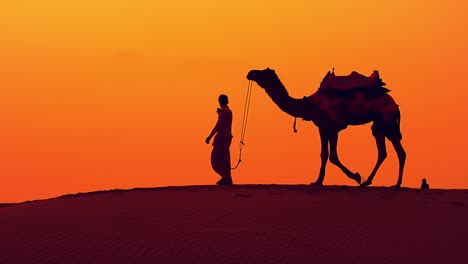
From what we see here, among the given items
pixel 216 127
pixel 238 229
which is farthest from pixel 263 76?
pixel 238 229

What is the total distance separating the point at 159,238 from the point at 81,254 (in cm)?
117

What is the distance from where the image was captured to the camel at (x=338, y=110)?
1717 cm

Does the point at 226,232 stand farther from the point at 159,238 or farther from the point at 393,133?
the point at 393,133

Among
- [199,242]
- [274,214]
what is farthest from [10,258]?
[274,214]

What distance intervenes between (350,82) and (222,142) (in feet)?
10.2

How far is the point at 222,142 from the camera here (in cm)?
1758

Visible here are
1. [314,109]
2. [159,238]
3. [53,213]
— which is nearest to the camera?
[159,238]

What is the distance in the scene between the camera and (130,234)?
11625mm

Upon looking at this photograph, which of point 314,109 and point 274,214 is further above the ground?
point 314,109

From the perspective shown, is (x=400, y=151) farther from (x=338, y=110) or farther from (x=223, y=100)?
(x=223, y=100)

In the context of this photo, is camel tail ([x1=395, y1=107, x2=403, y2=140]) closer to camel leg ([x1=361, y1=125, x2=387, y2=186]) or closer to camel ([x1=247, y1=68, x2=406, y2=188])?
camel ([x1=247, y1=68, x2=406, y2=188])

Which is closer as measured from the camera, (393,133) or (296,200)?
(296,200)

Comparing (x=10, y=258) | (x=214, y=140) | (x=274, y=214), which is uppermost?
(x=214, y=140)

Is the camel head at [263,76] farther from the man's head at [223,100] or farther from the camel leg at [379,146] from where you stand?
the camel leg at [379,146]
